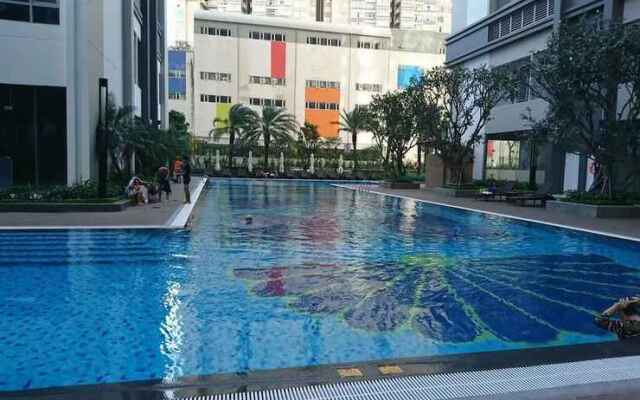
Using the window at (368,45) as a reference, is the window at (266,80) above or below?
below

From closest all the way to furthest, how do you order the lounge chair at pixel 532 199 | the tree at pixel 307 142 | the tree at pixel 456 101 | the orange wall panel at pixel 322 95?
1. the lounge chair at pixel 532 199
2. the tree at pixel 456 101
3. the tree at pixel 307 142
4. the orange wall panel at pixel 322 95

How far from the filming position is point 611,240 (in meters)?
12.0

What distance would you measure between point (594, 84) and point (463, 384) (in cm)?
1695

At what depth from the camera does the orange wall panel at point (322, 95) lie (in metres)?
69.0

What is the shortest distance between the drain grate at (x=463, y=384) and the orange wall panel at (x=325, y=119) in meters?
66.3

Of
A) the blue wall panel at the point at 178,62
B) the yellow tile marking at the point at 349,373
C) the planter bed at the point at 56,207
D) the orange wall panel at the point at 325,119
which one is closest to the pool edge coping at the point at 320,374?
the yellow tile marking at the point at 349,373

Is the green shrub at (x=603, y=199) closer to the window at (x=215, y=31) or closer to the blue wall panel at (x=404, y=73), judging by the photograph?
the window at (x=215, y=31)

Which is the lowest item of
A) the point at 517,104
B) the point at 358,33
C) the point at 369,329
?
the point at 369,329

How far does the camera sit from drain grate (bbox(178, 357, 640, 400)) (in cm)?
340

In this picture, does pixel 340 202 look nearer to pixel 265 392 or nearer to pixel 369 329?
pixel 369 329

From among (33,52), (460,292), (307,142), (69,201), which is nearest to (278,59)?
(307,142)

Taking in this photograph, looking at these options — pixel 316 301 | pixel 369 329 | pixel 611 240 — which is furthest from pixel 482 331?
pixel 611 240

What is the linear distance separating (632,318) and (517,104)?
79.3ft

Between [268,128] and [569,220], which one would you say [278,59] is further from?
[569,220]
